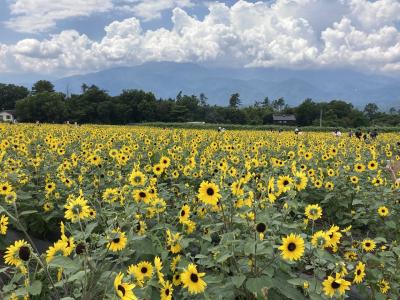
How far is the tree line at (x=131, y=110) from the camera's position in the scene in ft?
189

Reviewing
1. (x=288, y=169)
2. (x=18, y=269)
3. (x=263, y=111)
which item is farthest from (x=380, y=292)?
(x=263, y=111)

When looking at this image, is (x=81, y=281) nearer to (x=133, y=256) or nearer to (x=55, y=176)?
(x=133, y=256)

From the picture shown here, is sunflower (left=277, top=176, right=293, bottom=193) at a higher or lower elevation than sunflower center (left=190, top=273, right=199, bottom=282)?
higher

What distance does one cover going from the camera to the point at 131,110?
6519 cm

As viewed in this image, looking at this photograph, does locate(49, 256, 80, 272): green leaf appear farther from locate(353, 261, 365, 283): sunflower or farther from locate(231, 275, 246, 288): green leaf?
locate(353, 261, 365, 283): sunflower

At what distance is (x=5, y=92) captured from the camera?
95750 millimetres

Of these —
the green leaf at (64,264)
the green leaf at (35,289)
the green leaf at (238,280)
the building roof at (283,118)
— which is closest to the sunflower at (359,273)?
the green leaf at (238,280)

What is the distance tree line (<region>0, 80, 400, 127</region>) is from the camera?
57.7m

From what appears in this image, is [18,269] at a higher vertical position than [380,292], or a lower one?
higher

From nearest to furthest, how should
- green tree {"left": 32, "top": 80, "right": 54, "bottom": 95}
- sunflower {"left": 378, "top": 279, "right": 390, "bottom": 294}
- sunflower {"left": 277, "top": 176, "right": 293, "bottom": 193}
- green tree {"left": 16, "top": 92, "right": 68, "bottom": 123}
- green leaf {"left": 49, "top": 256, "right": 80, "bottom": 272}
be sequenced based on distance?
green leaf {"left": 49, "top": 256, "right": 80, "bottom": 272}
sunflower {"left": 277, "top": 176, "right": 293, "bottom": 193}
sunflower {"left": 378, "top": 279, "right": 390, "bottom": 294}
green tree {"left": 16, "top": 92, "right": 68, "bottom": 123}
green tree {"left": 32, "top": 80, "right": 54, "bottom": 95}

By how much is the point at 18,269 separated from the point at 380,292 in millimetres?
3037

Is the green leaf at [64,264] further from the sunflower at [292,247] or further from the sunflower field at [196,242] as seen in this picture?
the sunflower at [292,247]

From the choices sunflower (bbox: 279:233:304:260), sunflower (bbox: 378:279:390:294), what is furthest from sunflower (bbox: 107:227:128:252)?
sunflower (bbox: 378:279:390:294)

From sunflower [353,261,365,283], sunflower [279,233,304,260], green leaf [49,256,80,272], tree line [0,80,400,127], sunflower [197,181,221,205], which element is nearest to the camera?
green leaf [49,256,80,272]
